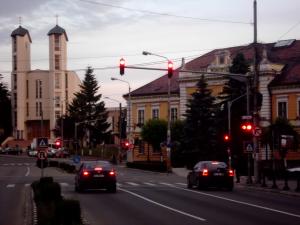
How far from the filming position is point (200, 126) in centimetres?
7488

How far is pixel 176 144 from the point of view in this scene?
77312 millimetres

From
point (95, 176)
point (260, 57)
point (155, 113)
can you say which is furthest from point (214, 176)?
point (155, 113)

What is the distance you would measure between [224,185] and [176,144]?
4033 centimetres

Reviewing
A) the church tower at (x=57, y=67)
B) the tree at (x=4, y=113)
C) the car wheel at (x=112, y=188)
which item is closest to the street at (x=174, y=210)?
the car wheel at (x=112, y=188)

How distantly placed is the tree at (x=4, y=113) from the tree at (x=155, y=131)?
36.9 meters

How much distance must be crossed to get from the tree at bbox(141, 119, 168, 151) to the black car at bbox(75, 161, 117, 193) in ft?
164

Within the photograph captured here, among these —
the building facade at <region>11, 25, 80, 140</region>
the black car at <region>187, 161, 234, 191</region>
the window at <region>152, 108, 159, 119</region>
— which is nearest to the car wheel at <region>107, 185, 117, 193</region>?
the black car at <region>187, 161, 234, 191</region>

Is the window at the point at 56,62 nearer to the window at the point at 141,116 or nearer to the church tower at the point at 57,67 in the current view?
the church tower at the point at 57,67

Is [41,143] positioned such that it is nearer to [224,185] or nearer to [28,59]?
[224,185]

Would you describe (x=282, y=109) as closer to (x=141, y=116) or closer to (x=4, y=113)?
(x=141, y=116)

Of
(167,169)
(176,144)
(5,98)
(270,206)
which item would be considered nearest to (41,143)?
(270,206)

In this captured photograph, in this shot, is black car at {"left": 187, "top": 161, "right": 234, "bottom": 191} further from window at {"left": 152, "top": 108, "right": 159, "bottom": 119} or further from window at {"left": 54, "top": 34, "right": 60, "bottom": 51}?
window at {"left": 54, "top": 34, "right": 60, "bottom": 51}

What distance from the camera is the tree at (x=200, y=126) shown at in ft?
244

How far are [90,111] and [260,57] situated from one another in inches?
2219
